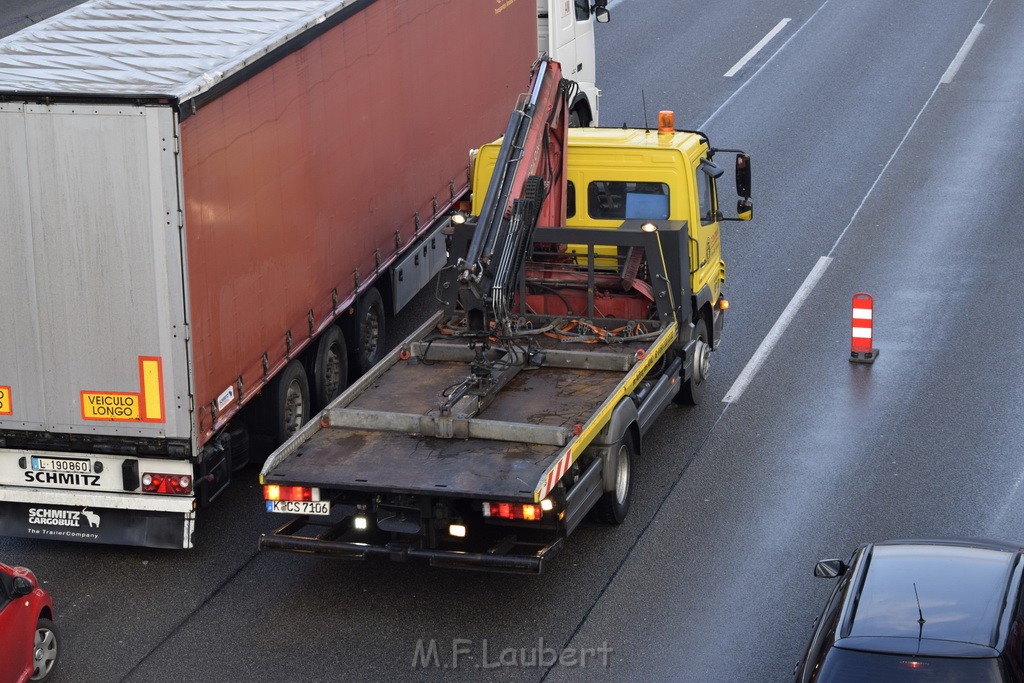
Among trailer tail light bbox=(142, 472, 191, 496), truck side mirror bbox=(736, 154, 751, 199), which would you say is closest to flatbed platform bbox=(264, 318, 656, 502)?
trailer tail light bbox=(142, 472, 191, 496)

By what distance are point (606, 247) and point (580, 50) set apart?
9.57m

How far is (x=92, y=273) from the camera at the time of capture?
11.4m

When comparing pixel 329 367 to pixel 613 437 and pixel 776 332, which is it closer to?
pixel 613 437

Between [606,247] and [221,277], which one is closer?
[221,277]

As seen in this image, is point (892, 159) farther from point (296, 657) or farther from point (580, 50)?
point (296, 657)

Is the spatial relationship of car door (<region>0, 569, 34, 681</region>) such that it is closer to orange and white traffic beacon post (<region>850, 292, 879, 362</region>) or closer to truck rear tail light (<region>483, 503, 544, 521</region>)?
truck rear tail light (<region>483, 503, 544, 521</region>)

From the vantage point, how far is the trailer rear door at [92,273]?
11.2 meters

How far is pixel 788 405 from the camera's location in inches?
603

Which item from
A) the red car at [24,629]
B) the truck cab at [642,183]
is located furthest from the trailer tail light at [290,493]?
the truck cab at [642,183]

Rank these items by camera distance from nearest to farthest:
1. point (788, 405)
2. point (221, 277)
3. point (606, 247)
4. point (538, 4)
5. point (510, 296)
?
point (221, 277) < point (510, 296) < point (606, 247) < point (788, 405) < point (538, 4)

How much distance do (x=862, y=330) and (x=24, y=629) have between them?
905cm

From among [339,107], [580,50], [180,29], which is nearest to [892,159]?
[580,50]

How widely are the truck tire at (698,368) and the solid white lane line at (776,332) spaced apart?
41 cm

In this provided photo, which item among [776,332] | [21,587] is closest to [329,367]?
[776,332]
